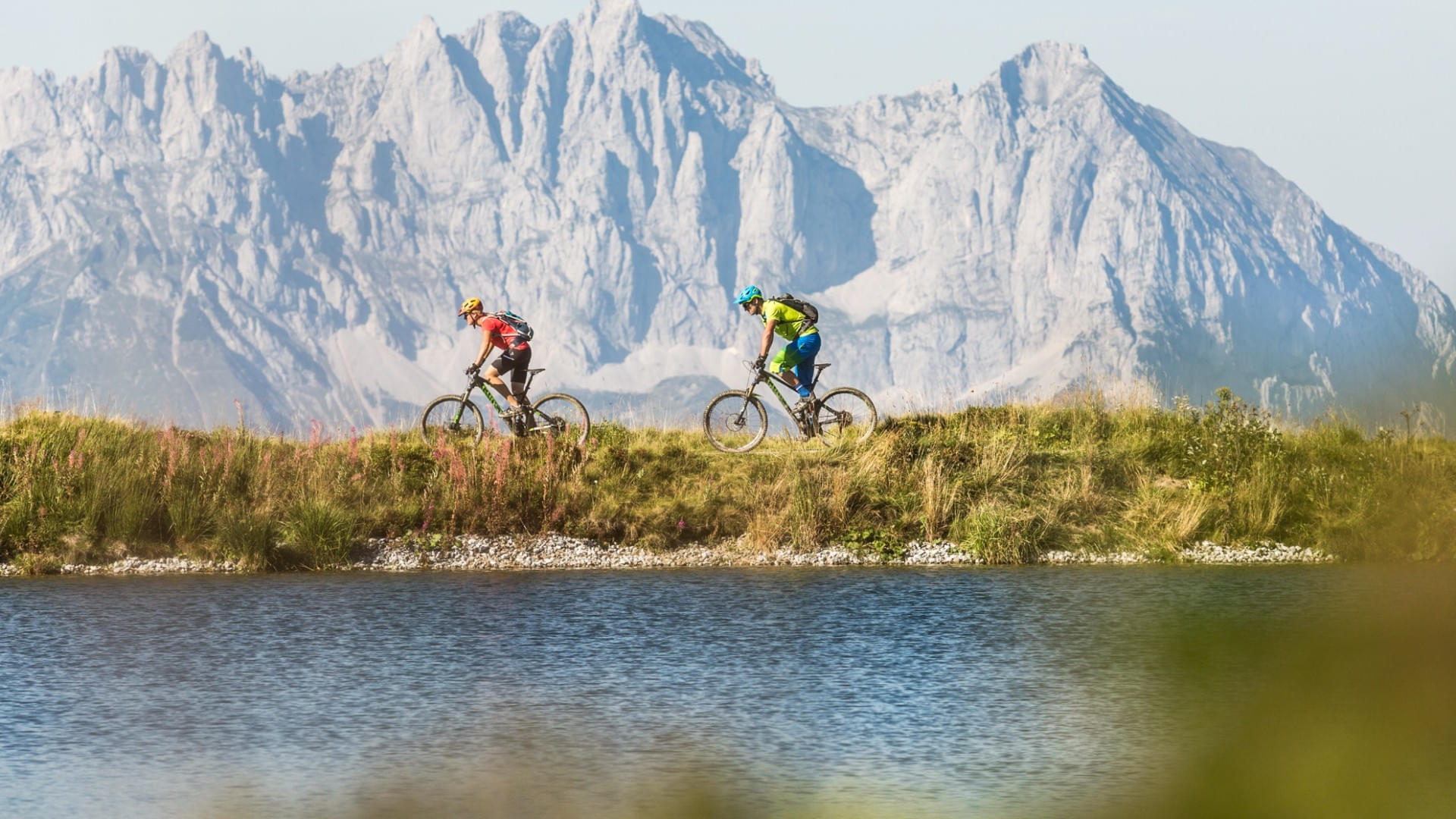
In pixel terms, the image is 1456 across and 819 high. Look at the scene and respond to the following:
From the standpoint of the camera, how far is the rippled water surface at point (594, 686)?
7.80 meters

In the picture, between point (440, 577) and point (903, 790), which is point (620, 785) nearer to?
point (903, 790)

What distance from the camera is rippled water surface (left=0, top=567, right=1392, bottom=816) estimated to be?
7.80 metres

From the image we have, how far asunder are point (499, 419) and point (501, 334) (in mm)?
1408

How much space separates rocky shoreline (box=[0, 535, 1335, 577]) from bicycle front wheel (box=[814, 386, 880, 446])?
384 centimetres

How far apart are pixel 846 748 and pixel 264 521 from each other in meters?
12.8

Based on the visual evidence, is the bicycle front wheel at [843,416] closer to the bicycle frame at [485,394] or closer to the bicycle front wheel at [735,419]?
the bicycle front wheel at [735,419]

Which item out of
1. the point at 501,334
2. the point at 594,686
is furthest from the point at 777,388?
the point at 594,686

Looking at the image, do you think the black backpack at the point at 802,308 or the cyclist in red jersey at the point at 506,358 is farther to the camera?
the cyclist in red jersey at the point at 506,358

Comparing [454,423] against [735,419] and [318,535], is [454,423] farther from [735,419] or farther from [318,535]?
[318,535]

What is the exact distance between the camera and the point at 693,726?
922cm

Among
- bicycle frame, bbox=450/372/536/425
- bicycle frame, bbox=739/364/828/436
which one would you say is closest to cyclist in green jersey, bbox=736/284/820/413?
bicycle frame, bbox=739/364/828/436

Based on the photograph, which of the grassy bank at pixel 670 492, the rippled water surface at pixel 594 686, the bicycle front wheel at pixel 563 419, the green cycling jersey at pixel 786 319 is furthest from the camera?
the bicycle front wheel at pixel 563 419

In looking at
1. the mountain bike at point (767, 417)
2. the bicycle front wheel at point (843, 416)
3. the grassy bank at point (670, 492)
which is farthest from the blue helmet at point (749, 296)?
the grassy bank at point (670, 492)

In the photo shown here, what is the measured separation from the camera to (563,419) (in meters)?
23.8
